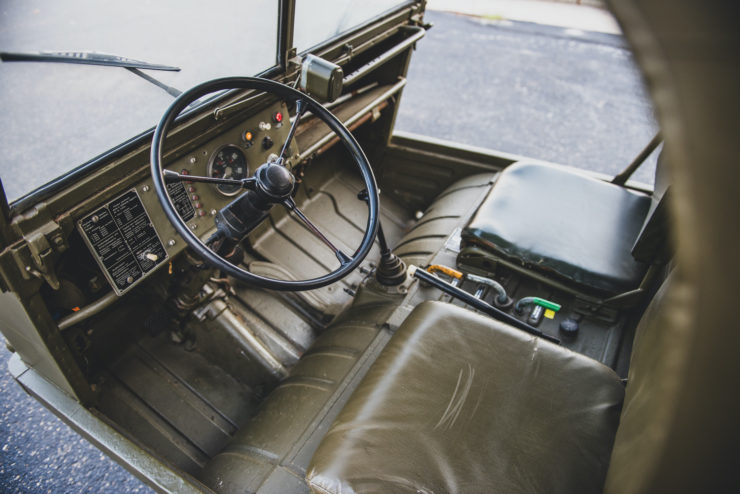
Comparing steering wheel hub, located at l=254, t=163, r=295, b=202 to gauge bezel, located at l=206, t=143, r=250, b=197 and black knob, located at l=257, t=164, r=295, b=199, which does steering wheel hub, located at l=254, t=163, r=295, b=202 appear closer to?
black knob, located at l=257, t=164, r=295, b=199

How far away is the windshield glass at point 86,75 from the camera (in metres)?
1.06

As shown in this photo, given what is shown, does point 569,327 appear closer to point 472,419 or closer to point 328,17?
point 472,419

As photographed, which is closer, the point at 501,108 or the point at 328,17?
the point at 328,17

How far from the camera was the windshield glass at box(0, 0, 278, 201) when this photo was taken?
1063 millimetres

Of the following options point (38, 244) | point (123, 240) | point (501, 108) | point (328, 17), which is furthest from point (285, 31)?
point (501, 108)

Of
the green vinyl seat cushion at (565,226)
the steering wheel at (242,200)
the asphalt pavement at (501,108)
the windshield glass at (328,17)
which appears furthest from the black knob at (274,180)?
the asphalt pavement at (501,108)

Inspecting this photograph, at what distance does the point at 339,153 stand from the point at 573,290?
1.57 meters

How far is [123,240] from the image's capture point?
4.17ft

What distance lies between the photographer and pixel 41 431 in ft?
6.21

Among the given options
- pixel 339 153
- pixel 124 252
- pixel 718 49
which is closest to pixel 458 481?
pixel 718 49

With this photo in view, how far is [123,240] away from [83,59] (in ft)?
1.50

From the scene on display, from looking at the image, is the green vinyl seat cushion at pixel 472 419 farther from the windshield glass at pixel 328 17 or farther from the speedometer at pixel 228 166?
the windshield glass at pixel 328 17

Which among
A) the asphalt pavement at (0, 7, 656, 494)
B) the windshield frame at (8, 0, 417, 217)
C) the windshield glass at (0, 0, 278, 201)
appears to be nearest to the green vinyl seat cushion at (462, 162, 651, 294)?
the asphalt pavement at (0, 7, 656, 494)

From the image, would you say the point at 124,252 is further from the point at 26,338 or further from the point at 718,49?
the point at 718,49
